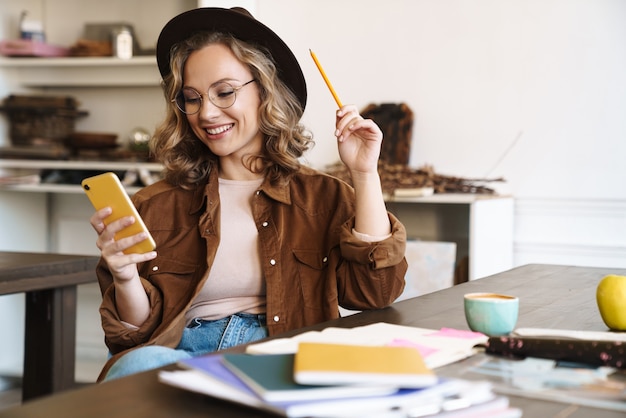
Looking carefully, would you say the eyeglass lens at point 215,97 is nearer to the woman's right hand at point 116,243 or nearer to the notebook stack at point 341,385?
the woman's right hand at point 116,243

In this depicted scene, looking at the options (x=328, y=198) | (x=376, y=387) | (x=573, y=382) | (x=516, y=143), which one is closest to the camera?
(x=376, y=387)

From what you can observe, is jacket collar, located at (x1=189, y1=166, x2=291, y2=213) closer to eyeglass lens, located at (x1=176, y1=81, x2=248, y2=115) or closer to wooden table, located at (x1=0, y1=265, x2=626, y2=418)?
eyeglass lens, located at (x1=176, y1=81, x2=248, y2=115)

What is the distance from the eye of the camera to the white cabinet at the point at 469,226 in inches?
133

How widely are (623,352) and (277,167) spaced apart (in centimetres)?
110

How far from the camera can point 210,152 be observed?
2.13 meters

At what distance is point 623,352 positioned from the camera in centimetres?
113

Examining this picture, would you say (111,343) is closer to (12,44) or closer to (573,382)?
(573,382)

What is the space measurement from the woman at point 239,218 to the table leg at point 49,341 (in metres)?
1.03

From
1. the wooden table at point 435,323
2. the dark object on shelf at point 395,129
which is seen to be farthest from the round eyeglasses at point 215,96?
the dark object on shelf at point 395,129

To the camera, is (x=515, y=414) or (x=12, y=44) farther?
(x=12, y=44)

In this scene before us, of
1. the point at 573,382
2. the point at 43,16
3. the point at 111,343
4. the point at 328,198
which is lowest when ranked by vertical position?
the point at 111,343

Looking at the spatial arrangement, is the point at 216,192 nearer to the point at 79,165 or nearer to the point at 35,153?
the point at 79,165

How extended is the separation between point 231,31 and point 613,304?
1.13 m

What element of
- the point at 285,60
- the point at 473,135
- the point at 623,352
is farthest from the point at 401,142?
the point at 623,352
